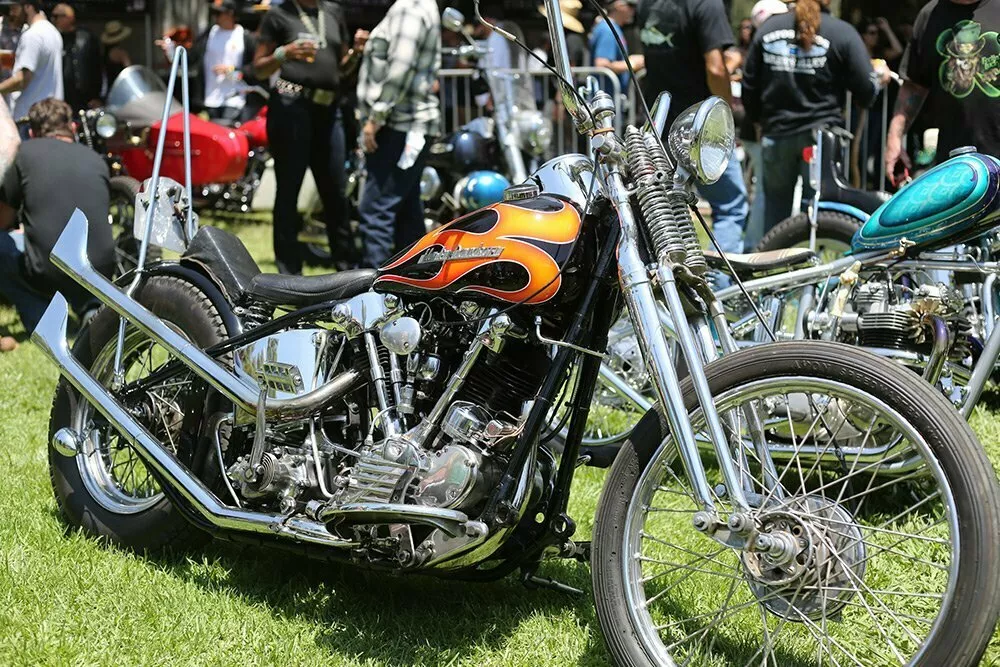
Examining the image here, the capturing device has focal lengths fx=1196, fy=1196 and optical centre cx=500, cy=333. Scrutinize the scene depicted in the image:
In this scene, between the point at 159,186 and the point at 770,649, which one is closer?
the point at 770,649

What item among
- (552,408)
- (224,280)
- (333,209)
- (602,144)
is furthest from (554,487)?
(333,209)

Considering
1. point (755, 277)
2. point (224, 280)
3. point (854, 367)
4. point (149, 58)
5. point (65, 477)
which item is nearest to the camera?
point (854, 367)

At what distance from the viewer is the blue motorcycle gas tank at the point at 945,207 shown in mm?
3754

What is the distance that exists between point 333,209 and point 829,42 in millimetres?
3560

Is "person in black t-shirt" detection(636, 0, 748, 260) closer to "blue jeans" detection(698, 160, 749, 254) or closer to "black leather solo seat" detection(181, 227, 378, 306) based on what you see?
"blue jeans" detection(698, 160, 749, 254)

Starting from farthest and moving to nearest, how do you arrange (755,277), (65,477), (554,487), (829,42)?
(829,42) → (755,277) → (65,477) → (554,487)

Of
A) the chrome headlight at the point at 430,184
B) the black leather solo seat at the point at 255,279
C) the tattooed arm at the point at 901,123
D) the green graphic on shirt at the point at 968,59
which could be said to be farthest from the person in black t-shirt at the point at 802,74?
the black leather solo seat at the point at 255,279

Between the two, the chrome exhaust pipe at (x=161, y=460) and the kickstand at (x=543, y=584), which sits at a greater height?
the chrome exhaust pipe at (x=161, y=460)

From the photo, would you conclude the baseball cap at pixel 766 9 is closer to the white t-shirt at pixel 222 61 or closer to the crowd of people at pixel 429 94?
the crowd of people at pixel 429 94

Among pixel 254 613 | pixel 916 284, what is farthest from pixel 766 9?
pixel 254 613

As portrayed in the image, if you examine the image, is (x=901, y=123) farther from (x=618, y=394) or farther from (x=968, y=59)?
(x=618, y=394)

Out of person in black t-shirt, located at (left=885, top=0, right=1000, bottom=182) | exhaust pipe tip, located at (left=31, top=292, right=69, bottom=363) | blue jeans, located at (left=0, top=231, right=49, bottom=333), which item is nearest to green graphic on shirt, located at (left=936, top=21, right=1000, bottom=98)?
person in black t-shirt, located at (left=885, top=0, right=1000, bottom=182)

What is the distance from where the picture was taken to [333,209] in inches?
332

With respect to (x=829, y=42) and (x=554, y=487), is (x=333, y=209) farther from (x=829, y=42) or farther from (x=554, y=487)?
(x=554, y=487)
